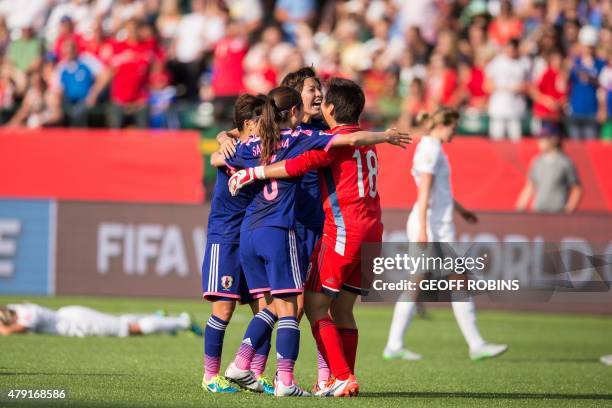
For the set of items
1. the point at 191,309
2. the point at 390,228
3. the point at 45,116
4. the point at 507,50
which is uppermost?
the point at 507,50

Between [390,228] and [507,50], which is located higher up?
[507,50]

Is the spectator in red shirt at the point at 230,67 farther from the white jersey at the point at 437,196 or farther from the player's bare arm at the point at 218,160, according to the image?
the player's bare arm at the point at 218,160

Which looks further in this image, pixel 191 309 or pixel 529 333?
pixel 191 309

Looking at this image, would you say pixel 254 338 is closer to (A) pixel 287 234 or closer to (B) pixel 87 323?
(A) pixel 287 234

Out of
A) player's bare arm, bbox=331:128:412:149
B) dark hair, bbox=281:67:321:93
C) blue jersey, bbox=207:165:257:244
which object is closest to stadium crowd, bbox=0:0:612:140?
dark hair, bbox=281:67:321:93

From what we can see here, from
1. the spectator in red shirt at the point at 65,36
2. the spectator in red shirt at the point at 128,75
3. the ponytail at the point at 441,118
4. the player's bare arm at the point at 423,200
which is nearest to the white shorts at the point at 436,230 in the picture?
the player's bare arm at the point at 423,200

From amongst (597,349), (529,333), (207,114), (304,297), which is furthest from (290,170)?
(207,114)

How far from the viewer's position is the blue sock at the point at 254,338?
8641 millimetres

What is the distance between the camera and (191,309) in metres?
16.5

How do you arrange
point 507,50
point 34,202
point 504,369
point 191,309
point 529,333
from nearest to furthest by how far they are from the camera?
point 504,369, point 529,333, point 191,309, point 34,202, point 507,50

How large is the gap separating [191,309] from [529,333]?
4.58 m

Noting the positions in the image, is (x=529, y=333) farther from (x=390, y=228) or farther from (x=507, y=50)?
(x=507, y=50)

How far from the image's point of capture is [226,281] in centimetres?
873

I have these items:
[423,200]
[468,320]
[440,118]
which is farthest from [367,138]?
[468,320]
